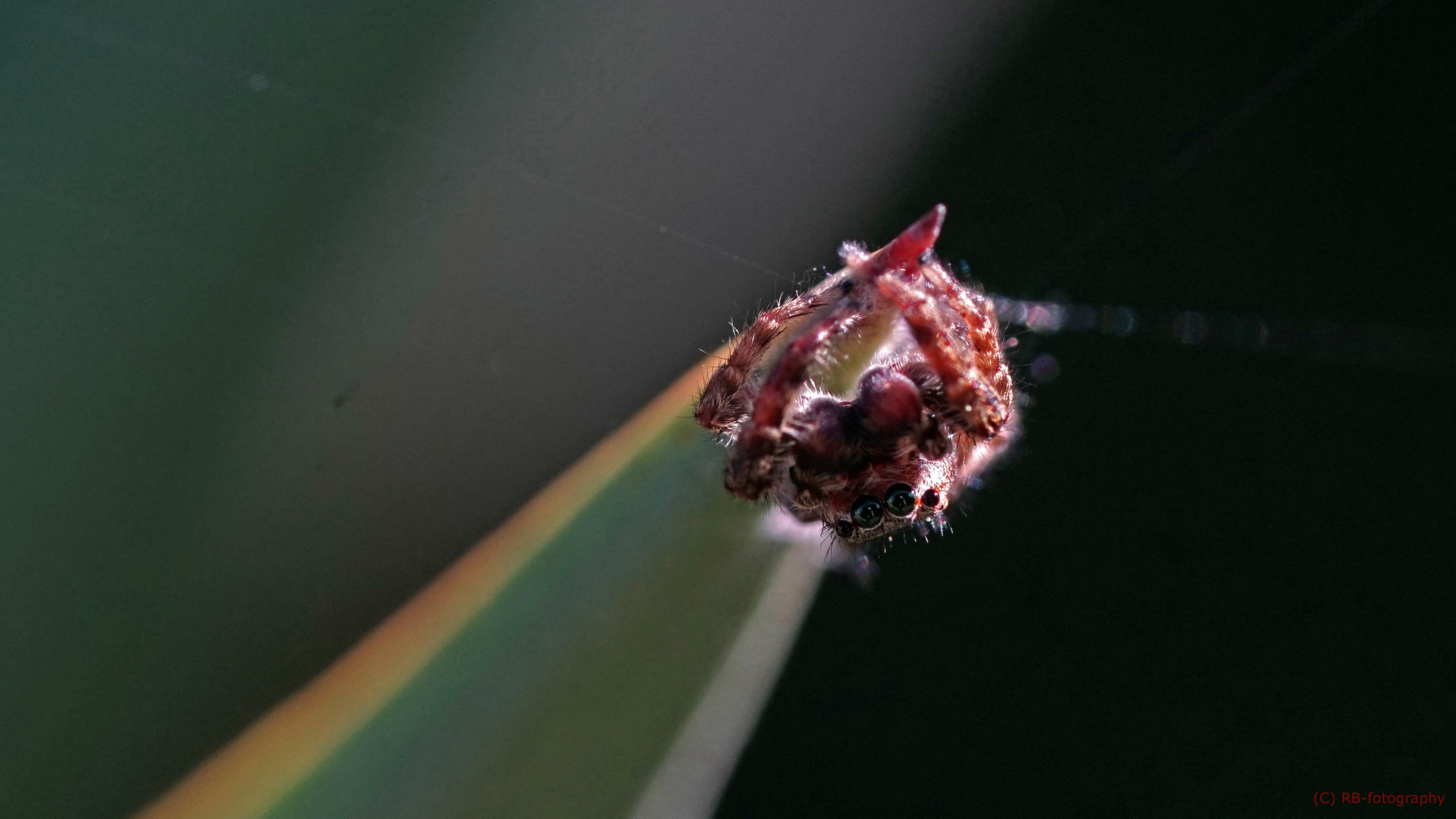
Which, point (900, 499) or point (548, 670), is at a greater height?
point (900, 499)

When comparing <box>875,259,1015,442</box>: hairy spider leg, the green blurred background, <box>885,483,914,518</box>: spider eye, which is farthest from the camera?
the green blurred background

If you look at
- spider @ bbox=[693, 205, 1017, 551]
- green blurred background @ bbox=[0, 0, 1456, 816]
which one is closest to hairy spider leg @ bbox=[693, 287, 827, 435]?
spider @ bbox=[693, 205, 1017, 551]

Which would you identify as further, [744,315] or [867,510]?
[744,315]

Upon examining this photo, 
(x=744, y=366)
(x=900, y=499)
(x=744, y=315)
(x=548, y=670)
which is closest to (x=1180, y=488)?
(x=744, y=315)

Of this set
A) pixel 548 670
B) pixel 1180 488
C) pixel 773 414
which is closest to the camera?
pixel 773 414

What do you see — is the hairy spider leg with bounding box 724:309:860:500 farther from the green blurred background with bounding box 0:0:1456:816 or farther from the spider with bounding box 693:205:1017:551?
the green blurred background with bounding box 0:0:1456:816

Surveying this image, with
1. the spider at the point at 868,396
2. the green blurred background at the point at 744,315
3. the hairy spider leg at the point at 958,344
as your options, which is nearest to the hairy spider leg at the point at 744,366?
the spider at the point at 868,396

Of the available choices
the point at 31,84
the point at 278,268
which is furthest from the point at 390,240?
the point at 31,84

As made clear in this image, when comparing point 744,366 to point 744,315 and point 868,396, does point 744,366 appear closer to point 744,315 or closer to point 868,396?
Answer: point 868,396
